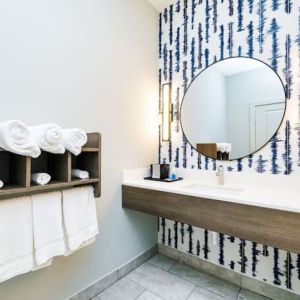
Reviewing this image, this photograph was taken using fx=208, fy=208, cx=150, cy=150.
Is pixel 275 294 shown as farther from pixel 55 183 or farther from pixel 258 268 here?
pixel 55 183

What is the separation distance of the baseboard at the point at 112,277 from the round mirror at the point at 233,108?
116 cm

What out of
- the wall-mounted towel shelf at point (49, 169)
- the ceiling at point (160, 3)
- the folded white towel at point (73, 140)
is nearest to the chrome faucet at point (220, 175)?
the wall-mounted towel shelf at point (49, 169)

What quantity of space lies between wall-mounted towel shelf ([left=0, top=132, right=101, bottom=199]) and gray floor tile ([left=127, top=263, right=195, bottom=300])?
946mm

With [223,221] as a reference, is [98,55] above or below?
above

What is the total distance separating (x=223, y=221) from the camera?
126 cm

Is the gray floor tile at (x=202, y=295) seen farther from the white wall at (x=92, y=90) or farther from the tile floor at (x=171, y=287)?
the white wall at (x=92, y=90)

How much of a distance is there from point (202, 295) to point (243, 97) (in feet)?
5.21

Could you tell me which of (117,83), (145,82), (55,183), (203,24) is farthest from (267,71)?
(55,183)

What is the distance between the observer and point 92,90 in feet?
5.12

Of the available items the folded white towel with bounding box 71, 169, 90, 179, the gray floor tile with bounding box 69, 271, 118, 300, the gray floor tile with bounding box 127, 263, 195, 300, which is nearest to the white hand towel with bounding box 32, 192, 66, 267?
the folded white towel with bounding box 71, 169, 90, 179

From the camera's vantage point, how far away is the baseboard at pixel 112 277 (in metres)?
1.52

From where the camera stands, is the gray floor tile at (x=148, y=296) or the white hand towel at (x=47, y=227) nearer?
the white hand towel at (x=47, y=227)

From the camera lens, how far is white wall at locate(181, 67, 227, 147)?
182 centimetres

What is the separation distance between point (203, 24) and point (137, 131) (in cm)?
113
